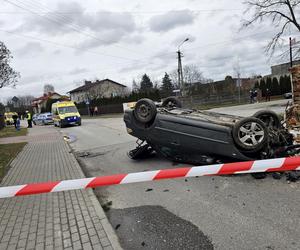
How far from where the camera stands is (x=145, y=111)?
7.19 m

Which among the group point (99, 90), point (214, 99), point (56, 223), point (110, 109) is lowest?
point (56, 223)

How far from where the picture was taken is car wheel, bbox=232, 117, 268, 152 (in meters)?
5.68

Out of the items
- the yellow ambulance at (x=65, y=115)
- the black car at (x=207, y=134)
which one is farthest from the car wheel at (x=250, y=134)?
the yellow ambulance at (x=65, y=115)

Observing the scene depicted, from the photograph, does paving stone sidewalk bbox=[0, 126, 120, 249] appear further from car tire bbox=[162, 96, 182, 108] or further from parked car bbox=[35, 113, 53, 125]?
parked car bbox=[35, 113, 53, 125]

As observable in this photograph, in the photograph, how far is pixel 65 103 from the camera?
30.8m

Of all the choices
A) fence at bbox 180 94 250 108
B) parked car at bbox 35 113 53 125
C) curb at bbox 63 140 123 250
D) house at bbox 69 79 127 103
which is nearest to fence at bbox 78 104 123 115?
fence at bbox 180 94 250 108

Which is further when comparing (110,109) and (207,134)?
(110,109)

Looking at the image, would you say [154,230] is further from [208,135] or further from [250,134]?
[250,134]

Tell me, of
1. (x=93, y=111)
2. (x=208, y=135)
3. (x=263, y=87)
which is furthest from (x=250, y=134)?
(x=93, y=111)

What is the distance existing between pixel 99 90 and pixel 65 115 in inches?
2051

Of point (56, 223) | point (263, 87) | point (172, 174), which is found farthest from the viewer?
point (263, 87)

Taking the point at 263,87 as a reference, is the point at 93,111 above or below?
below

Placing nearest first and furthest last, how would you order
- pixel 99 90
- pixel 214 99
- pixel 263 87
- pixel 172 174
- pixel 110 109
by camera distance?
1. pixel 172 174
2. pixel 214 99
3. pixel 263 87
4. pixel 110 109
5. pixel 99 90

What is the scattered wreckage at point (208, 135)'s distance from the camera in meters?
5.74
